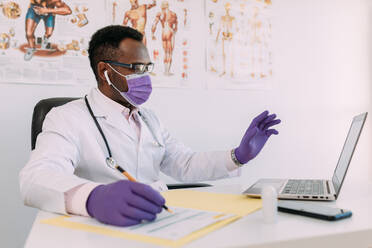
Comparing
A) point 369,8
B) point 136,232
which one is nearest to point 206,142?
point 136,232

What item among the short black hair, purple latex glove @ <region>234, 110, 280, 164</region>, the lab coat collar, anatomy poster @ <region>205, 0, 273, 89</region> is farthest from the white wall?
purple latex glove @ <region>234, 110, 280, 164</region>

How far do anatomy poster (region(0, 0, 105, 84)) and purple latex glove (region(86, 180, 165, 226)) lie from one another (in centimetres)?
123

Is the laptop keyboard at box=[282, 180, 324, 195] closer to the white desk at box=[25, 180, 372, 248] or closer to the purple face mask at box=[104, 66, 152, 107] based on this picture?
the white desk at box=[25, 180, 372, 248]

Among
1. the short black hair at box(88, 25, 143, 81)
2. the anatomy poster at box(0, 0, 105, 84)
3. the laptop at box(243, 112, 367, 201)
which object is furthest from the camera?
the anatomy poster at box(0, 0, 105, 84)

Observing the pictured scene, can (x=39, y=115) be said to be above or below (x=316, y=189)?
above

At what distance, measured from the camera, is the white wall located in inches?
80.3

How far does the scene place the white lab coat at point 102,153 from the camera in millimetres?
913

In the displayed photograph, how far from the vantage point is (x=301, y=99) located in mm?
2338

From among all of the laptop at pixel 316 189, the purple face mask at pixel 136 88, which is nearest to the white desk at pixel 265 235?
the laptop at pixel 316 189

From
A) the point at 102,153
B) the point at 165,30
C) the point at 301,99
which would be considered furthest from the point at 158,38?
the point at 301,99

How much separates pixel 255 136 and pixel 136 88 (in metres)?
0.50

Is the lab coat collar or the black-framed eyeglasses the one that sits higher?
the black-framed eyeglasses

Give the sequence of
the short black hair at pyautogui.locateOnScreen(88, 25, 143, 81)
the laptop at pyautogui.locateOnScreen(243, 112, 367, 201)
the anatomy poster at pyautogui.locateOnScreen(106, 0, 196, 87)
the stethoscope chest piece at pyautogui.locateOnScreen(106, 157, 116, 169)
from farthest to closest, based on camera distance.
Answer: the anatomy poster at pyautogui.locateOnScreen(106, 0, 196, 87) < the short black hair at pyautogui.locateOnScreen(88, 25, 143, 81) < the stethoscope chest piece at pyautogui.locateOnScreen(106, 157, 116, 169) < the laptop at pyautogui.locateOnScreen(243, 112, 367, 201)

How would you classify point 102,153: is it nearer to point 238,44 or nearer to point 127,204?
point 127,204
